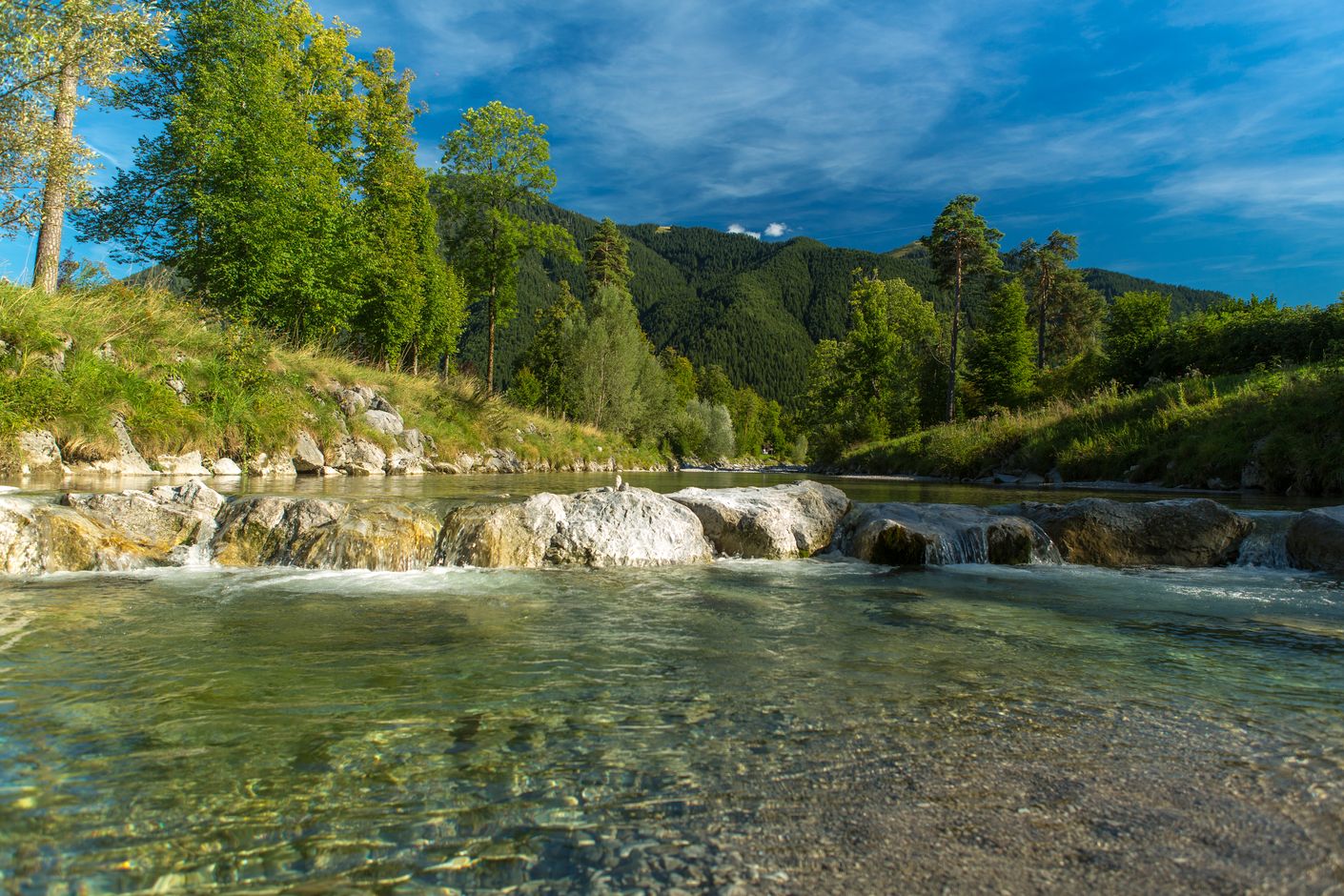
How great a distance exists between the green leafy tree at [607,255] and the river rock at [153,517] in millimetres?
46191

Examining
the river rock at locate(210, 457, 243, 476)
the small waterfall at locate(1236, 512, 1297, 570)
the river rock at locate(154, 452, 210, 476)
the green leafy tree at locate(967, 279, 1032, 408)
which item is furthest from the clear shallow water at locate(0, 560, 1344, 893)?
the green leafy tree at locate(967, 279, 1032, 408)

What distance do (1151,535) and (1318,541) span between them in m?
1.53

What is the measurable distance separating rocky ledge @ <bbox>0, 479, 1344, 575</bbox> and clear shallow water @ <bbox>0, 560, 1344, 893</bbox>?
1.73m

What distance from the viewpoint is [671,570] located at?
7.40 metres

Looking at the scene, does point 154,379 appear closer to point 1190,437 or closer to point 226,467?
point 226,467

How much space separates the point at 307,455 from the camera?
15969mm

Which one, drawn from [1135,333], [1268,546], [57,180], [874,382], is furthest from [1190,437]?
[874,382]

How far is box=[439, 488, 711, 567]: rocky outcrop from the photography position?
741 centimetres

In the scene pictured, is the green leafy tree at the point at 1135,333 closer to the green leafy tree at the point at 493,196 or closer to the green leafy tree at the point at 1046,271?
the green leafy tree at the point at 1046,271

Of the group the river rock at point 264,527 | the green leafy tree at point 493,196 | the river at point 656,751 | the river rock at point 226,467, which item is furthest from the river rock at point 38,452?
Answer: the green leafy tree at point 493,196

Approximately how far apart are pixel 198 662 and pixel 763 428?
99090 mm

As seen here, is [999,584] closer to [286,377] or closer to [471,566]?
[471,566]

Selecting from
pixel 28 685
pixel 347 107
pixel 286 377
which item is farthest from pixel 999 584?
pixel 347 107

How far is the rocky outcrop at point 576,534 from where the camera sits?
7410 millimetres
